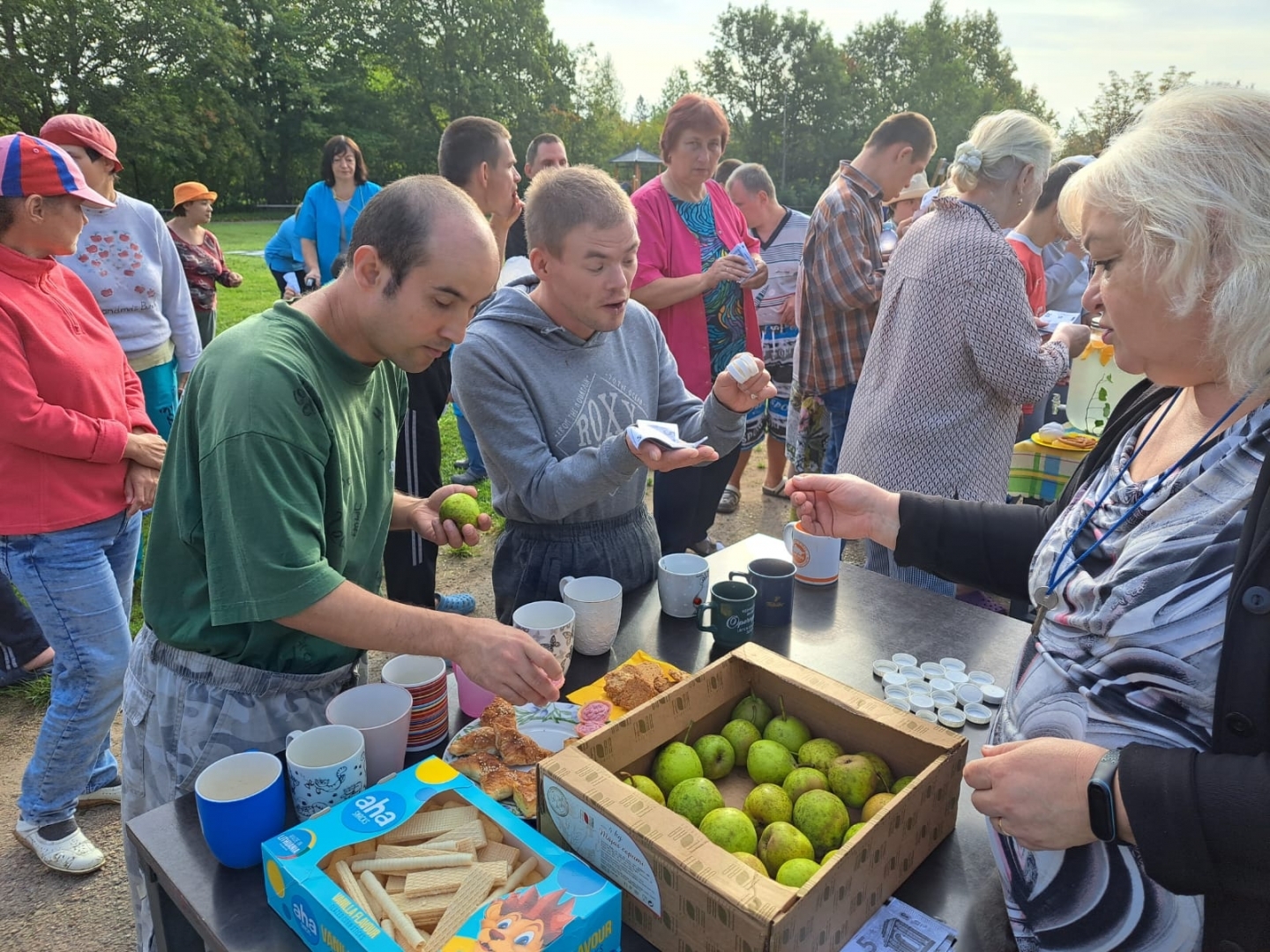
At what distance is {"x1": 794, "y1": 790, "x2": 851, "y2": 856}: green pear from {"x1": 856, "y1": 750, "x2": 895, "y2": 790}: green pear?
0.10 m

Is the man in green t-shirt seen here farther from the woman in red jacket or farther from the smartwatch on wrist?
the woman in red jacket

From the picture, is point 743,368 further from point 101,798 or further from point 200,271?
point 200,271

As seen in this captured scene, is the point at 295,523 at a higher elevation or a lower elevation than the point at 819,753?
higher

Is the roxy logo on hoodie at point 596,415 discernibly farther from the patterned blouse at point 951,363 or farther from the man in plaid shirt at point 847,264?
the man in plaid shirt at point 847,264

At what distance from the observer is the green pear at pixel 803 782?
136 cm

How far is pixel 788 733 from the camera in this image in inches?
59.1

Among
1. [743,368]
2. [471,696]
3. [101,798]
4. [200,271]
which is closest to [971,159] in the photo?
[743,368]

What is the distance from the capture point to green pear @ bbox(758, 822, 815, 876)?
1.20 metres

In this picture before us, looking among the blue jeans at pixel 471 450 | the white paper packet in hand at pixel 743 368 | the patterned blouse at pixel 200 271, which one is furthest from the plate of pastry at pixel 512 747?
the patterned blouse at pixel 200 271

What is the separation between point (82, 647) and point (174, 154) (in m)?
30.5

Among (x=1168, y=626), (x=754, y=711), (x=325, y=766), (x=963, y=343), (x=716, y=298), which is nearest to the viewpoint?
(x=1168, y=626)

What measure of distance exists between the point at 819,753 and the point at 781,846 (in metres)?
0.27

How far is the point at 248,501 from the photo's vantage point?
4.53 ft

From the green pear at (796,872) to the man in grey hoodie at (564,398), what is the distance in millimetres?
1161
